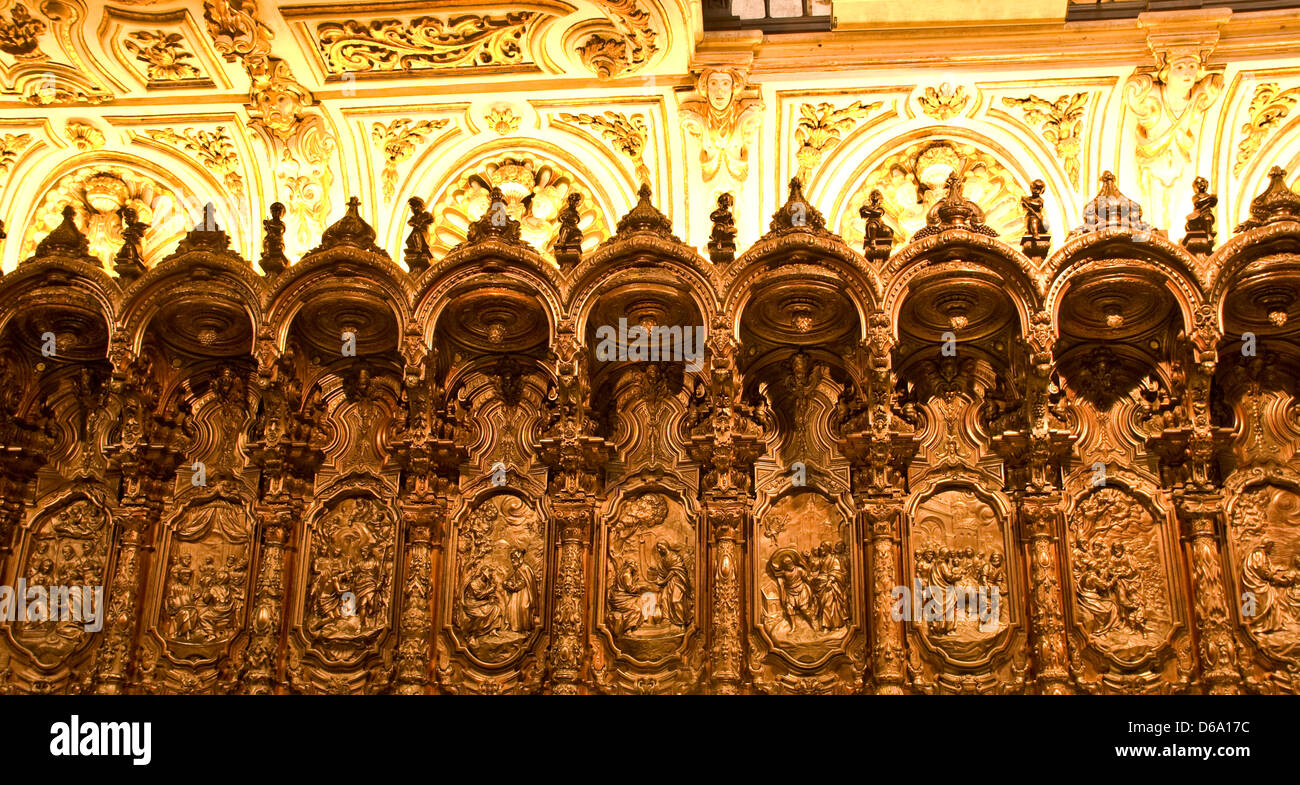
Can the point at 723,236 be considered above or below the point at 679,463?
above

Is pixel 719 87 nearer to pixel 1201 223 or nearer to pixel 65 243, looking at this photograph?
pixel 1201 223

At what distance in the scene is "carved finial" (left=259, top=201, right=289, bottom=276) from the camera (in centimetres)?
1130

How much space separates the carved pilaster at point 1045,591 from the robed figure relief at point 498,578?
13.3ft

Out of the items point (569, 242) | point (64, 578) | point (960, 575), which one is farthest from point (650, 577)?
point (64, 578)

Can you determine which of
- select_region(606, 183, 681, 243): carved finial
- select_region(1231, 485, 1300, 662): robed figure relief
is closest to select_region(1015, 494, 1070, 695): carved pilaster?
select_region(1231, 485, 1300, 662): robed figure relief

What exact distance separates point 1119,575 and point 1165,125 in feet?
13.9

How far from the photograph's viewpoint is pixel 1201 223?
1070 cm

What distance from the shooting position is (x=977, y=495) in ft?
36.0

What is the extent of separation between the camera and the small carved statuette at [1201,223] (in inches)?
418

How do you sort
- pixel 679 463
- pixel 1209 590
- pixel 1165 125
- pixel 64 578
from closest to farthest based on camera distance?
1. pixel 1209 590
2. pixel 679 463
3. pixel 64 578
4. pixel 1165 125

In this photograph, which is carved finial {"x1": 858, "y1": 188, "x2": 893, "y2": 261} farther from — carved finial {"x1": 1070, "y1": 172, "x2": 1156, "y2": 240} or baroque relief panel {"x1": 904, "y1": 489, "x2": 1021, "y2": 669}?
baroque relief panel {"x1": 904, "y1": 489, "x2": 1021, "y2": 669}

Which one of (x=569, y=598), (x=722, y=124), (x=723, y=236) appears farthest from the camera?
(x=722, y=124)

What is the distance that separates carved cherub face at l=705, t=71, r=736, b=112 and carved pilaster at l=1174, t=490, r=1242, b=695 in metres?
5.29
